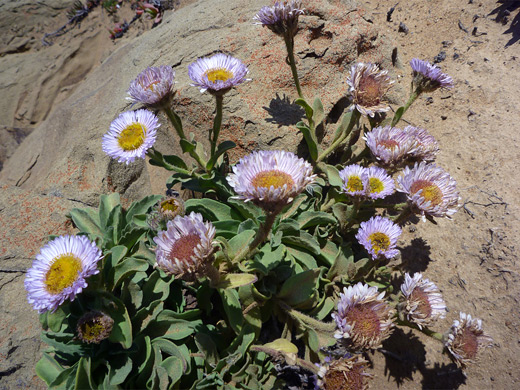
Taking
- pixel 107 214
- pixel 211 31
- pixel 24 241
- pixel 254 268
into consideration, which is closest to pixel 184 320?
pixel 254 268

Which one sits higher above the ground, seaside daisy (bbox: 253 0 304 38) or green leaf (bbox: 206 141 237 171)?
seaside daisy (bbox: 253 0 304 38)

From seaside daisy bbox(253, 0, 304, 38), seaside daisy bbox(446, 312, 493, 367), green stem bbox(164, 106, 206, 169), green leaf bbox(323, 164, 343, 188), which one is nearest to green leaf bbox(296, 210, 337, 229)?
green leaf bbox(323, 164, 343, 188)

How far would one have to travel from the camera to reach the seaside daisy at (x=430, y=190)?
2906 mm

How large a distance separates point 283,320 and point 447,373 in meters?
1.44

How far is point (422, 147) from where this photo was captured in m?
3.22

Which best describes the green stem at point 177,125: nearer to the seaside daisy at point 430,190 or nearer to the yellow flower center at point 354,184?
the yellow flower center at point 354,184

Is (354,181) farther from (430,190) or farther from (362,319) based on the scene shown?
(362,319)

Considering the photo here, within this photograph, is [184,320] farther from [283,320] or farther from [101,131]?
[101,131]

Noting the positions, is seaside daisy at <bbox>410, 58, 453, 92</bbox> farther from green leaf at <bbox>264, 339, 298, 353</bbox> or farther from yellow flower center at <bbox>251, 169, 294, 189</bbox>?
green leaf at <bbox>264, 339, 298, 353</bbox>

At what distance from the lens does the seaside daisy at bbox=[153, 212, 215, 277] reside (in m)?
2.25

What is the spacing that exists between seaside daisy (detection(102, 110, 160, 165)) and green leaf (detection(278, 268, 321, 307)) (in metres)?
1.50

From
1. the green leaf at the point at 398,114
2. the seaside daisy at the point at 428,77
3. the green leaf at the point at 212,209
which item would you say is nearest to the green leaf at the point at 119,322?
the green leaf at the point at 212,209

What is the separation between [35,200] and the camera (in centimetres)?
367

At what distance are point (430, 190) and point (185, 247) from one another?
2.04 metres
